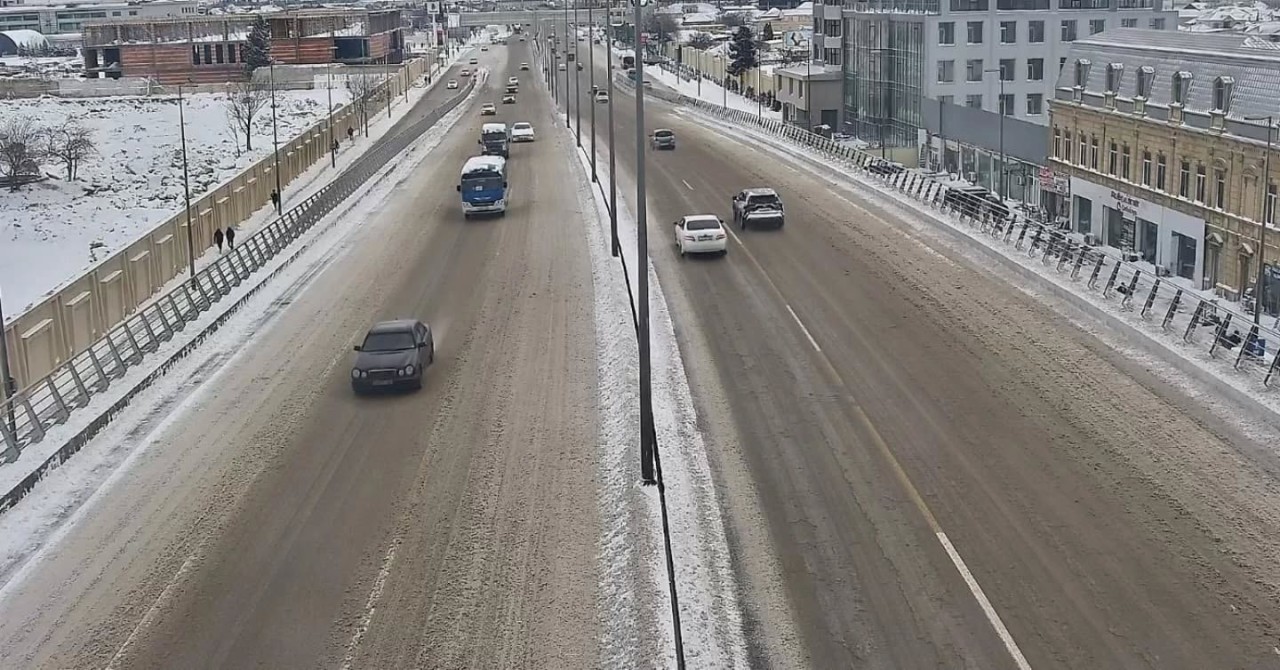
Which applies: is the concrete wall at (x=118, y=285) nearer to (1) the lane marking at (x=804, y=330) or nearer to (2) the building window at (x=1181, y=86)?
(1) the lane marking at (x=804, y=330)

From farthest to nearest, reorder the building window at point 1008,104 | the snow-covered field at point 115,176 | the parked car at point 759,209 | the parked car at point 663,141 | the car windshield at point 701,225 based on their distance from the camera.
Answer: the building window at point 1008,104, the parked car at point 663,141, the snow-covered field at point 115,176, the parked car at point 759,209, the car windshield at point 701,225

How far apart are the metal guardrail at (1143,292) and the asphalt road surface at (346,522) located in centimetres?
1071

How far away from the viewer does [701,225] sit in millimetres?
36531

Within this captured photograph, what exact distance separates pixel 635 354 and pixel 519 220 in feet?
65.3

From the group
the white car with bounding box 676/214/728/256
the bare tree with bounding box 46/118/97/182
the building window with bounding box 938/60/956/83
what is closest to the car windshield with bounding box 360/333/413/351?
the white car with bounding box 676/214/728/256

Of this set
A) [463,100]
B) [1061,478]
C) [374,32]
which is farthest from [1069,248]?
[374,32]

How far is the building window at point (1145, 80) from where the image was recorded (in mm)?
45219

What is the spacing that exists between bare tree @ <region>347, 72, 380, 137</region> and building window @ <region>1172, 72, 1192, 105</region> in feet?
177

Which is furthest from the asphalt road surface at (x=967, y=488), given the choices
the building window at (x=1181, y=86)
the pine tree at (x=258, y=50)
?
the pine tree at (x=258, y=50)

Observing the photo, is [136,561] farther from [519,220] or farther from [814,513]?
[519,220]

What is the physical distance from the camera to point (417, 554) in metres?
16.4

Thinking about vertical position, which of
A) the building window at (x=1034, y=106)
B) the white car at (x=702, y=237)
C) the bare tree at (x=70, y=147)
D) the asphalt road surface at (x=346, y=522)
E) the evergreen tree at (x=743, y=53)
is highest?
the evergreen tree at (x=743, y=53)

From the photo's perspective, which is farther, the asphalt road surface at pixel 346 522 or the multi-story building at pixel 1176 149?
the multi-story building at pixel 1176 149

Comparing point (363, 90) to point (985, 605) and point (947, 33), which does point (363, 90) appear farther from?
point (985, 605)
